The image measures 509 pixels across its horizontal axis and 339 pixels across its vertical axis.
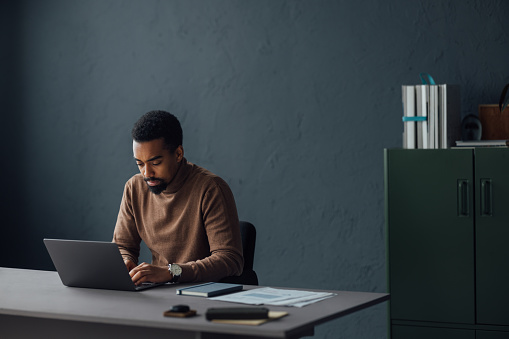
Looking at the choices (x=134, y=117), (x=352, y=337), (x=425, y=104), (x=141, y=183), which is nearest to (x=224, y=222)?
(x=141, y=183)

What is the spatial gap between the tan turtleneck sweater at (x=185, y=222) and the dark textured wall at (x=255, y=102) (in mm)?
1219

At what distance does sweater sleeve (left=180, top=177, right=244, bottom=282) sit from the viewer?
2.54 metres

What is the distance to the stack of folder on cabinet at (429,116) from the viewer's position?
331 cm

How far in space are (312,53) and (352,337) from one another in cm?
169

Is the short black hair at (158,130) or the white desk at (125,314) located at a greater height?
the short black hair at (158,130)

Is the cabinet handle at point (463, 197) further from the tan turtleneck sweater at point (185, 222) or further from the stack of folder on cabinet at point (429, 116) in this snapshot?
the tan turtleneck sweater at point (185, 222)


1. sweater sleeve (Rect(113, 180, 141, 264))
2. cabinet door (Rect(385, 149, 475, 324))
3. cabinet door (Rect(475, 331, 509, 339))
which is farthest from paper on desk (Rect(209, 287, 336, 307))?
cabinet door (Rect(475, 331, 509, 339))

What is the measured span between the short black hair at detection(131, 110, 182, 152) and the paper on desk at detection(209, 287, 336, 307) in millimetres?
842

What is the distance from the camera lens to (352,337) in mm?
3908

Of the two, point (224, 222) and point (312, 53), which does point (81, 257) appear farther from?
point (312, 53)

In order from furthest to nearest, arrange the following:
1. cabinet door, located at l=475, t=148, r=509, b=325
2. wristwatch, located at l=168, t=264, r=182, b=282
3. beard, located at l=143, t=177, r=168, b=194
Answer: cabinet door, located at l=475, t=148, r=509, b=325 < beard, located at l=143, t=177, r=168, b=194 < wristwatch, located at l=168, t=264, r=182, b=282

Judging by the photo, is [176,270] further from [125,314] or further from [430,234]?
[430,234]

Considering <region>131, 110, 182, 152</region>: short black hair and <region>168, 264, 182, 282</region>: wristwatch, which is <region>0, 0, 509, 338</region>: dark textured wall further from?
<region>168, 264, 182, 282</region>: wristwatch

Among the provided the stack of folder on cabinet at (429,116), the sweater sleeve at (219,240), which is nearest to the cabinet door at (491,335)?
the stack of folder on cabinet at (429,116)
